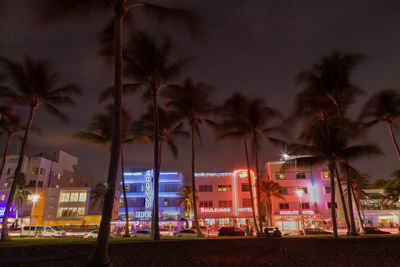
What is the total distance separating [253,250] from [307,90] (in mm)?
15232

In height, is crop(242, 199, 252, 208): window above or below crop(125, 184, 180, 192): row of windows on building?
below

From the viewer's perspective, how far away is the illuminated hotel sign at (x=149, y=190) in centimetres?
4866

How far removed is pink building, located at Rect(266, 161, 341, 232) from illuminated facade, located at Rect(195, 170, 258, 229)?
4.68 metres

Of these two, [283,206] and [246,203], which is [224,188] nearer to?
[246,203]

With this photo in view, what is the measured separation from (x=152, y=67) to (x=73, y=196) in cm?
4704

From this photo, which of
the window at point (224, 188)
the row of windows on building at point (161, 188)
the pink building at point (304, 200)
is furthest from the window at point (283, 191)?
the row of windows on building at point (161, 188)

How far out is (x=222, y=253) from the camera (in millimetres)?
11039

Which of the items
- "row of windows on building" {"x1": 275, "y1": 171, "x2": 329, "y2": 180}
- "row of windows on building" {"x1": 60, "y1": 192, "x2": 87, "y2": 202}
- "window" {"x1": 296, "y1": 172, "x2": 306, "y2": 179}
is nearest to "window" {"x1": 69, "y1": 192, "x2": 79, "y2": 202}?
"row of windows on building" {"x1": 60, "y1": 192, "x2": 87, "y2": 202}

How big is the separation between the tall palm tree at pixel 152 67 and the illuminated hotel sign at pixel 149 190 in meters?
32.1

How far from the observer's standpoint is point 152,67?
17.9 meters

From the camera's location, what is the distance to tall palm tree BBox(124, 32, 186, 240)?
1692cm

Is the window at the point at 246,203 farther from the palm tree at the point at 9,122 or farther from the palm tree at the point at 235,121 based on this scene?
the palm tree at the point at 9,122

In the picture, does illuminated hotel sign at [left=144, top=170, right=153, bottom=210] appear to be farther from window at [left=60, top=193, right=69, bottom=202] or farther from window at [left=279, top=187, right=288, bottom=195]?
window at [left=279, top=187, right=288, bottom=195]

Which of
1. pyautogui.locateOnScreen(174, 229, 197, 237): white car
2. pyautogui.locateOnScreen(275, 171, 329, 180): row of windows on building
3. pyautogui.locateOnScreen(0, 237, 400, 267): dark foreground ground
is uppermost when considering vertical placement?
pyautogui.locateOnScreen(275, 171, 329, 180): row of windows on building
